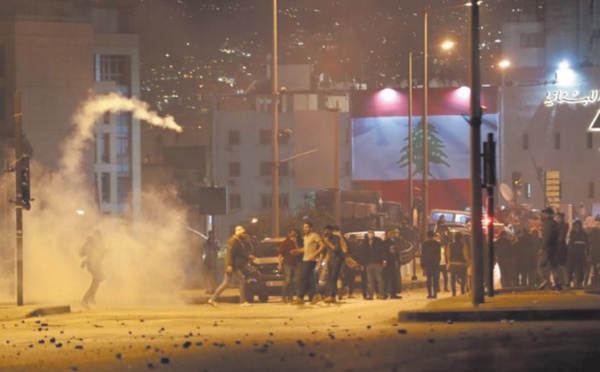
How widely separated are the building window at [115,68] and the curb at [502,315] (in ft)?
260

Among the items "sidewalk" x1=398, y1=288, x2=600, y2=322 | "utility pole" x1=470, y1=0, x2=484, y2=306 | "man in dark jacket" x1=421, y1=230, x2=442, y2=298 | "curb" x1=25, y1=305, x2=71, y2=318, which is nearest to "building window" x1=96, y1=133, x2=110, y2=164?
"man in dark jacket" x1=421, y1=230, x2=442, y2=298

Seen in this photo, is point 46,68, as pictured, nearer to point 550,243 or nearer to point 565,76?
point 565,76

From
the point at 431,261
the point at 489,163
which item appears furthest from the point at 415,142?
the point at 489,163

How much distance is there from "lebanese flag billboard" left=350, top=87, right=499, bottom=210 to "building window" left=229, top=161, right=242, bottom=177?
16.1 meters

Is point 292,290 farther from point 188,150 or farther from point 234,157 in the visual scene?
point 188,150

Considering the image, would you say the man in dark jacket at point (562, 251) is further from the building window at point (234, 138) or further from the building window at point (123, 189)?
the building window at point (123, 189)

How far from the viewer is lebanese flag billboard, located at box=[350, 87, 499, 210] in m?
78.0

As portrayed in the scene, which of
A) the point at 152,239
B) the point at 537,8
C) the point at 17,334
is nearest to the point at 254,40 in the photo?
the point at 537,8

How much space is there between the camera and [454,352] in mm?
15656

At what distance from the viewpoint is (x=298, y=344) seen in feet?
56.7

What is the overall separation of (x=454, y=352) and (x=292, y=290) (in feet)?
46.6

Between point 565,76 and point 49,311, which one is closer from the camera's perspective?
point 49,311

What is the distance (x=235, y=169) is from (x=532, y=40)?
73.5ft

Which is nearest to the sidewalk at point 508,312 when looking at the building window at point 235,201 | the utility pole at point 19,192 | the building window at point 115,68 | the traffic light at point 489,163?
the traffic light at point 489,163
